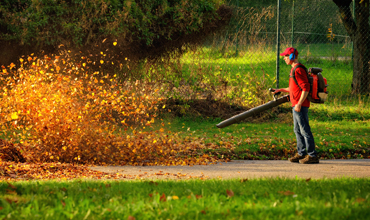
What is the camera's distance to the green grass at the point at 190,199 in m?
3.76

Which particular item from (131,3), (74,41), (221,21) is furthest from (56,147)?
(221,21)

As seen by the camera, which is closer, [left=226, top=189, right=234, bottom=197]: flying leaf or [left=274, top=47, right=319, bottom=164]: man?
[left=226, top=189, right=234, bottom=197]: flying leaf

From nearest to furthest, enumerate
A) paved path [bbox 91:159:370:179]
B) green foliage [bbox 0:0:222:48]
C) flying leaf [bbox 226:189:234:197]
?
flying leaf [bbox 226:189:234:197] → paved path [bbox 91:159:370:179] → green foliage [bbox 0:0:222:48]

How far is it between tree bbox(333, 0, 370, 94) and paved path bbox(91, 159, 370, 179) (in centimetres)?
621

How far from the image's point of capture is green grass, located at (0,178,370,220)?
376cm

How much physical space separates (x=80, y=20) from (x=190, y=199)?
22.0 feet

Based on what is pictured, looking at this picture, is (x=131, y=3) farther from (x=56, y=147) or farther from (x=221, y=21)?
(x=56, y=147)

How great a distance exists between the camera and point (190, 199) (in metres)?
4.20

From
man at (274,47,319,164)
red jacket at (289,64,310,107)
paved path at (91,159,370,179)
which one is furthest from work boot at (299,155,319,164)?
red jacket at (289,64,310,107)

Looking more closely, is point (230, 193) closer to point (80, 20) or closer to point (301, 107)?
point (301, 107)

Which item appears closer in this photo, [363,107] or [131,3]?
[131,3]

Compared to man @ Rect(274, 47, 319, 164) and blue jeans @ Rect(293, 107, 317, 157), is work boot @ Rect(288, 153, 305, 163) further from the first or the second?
blue jeans @ Rect(293, 107, 317, 157)

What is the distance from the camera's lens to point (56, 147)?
22.9ft

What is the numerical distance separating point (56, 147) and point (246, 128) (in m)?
4.63
